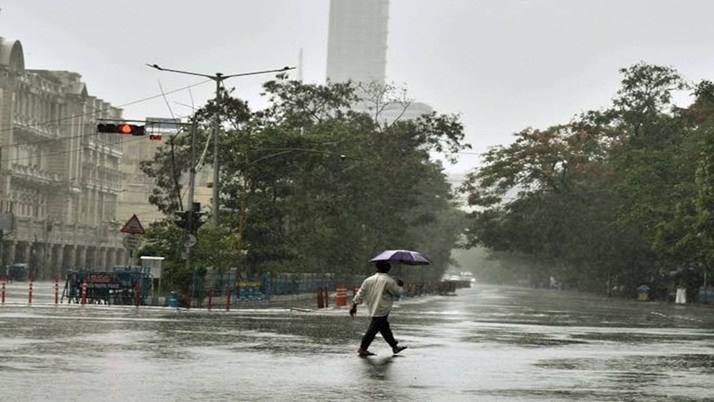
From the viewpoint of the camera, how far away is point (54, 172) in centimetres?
10850

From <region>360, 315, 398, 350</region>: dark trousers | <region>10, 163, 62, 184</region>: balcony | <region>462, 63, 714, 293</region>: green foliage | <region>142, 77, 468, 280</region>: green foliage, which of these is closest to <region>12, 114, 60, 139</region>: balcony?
<region>10, 163, 62, 184</region>: balcony

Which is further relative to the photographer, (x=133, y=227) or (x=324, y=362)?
(x=133, y=227)

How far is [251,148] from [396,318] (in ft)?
90.3

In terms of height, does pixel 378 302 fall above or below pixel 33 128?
below

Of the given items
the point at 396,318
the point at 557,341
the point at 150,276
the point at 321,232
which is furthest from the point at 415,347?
the point at 321,232

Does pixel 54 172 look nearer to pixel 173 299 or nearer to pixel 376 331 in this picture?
pixel 173 299

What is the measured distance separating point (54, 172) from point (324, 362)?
297 feet

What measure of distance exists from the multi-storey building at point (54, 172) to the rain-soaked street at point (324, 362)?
204 feet

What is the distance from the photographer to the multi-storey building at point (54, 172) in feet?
315

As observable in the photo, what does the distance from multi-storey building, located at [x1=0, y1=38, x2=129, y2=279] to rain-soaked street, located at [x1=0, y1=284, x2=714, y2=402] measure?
62.1 metres

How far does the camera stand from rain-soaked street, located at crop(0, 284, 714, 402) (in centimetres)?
1627

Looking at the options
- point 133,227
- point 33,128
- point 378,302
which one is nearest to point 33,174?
point 33,128

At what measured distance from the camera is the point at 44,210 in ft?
355

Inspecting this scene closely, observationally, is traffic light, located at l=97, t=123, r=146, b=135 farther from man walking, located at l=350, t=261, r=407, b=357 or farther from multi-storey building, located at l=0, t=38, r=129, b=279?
multi-storey building, located at l=0, t=38, r=129, b=279
